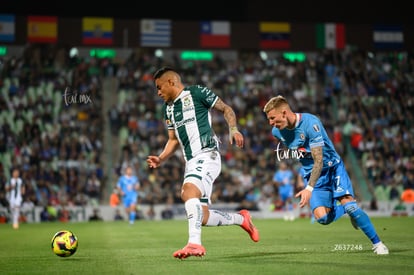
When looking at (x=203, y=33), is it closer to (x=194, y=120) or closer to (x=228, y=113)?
(x=194, y=120)

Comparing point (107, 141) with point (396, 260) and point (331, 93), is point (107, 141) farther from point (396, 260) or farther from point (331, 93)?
point (396, 260)

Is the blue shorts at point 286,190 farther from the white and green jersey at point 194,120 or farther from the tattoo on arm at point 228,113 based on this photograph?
the tattoo on arm at point 228,113

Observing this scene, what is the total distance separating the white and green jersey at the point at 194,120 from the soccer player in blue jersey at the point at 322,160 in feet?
2.73

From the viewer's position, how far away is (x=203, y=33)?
3644 cm

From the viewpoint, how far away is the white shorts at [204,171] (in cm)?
888

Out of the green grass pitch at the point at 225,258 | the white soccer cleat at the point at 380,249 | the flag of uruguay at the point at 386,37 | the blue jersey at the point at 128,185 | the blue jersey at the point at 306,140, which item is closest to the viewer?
the green grass pitch at the point at 225,258

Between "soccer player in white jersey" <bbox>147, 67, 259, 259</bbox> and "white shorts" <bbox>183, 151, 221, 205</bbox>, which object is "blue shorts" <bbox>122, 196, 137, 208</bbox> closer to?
"soccer player in white jersey" <bbox>147, 67, 259, 259</bbox>

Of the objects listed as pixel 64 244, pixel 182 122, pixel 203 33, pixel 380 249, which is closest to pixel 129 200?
pixel 203 33

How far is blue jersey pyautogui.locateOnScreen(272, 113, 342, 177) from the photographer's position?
9320mm

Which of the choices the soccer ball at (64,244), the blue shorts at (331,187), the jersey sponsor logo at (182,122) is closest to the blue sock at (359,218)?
the blue shorts at (331,187)

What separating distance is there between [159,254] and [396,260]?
370 cm

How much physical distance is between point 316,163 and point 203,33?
92.3ft

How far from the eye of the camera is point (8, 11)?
36000 mm

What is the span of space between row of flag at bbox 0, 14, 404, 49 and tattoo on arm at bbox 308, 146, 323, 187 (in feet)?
90.2
